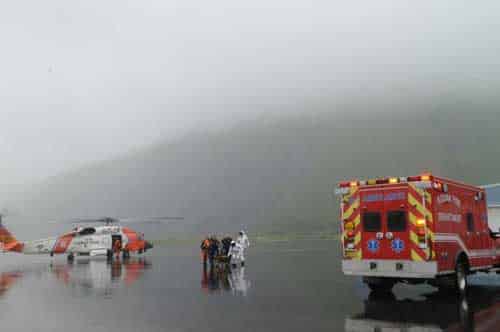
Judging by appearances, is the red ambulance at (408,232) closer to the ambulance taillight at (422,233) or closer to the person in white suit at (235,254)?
the ambulance taillight at (422,233)

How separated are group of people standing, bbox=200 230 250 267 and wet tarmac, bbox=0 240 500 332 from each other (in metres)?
5.72

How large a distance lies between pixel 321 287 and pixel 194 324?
6033 millimetres

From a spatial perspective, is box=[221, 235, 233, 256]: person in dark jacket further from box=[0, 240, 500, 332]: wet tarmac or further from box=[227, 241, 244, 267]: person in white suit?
box=[0, 240, 500, 332]: wet tarmac

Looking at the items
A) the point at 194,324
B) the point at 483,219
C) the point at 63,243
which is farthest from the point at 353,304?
the point at 63,243

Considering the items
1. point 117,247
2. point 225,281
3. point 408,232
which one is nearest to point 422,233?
point 408,232

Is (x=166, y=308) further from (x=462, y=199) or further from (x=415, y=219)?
(x=462, y=199)

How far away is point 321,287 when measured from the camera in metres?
14.0

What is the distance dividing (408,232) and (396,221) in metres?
0.41

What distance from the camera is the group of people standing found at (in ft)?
73.9

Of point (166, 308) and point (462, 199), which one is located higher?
point (462, 199)

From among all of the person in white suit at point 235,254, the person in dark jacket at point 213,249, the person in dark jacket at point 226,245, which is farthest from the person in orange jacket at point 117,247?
the person in white suit at point 235,254

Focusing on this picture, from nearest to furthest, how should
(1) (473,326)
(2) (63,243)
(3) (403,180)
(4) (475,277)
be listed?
(1) (473,326) < (3) (403,180) < (4) (475,277) < (2) (63,243)

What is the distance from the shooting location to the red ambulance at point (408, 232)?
37.0ft

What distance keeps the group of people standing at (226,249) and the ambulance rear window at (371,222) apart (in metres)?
10.5
